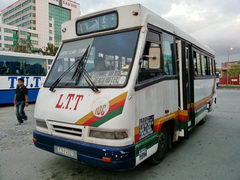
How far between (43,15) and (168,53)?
83.9 metres

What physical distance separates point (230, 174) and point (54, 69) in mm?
3872

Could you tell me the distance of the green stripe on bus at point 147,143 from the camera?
2.97m

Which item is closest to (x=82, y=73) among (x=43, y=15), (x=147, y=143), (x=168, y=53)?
(x=147, y=143)

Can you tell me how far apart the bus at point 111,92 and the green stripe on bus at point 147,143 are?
0.02 meters

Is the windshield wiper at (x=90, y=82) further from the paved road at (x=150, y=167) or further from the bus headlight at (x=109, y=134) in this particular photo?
the paved road at (x=150, y=167)

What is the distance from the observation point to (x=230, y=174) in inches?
139

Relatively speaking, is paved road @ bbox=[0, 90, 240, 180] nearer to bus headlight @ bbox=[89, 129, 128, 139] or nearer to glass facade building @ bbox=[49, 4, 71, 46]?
bus headlight @ bbox=[89, 129, 128, 139]

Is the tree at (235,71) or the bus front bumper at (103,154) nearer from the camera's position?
the bus front bumper at (103,154)

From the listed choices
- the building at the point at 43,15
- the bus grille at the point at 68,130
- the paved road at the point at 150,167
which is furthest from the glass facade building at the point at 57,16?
the bus grille at the point at 68,130

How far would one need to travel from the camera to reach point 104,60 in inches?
133

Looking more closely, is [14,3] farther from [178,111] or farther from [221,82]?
[178,111]

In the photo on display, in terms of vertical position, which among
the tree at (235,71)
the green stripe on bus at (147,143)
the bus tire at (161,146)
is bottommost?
the bus tire at (161,146)

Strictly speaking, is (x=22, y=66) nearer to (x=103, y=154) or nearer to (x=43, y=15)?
(x=103, y=154)

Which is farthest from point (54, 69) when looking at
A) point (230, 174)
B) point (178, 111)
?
point (230, 174)
